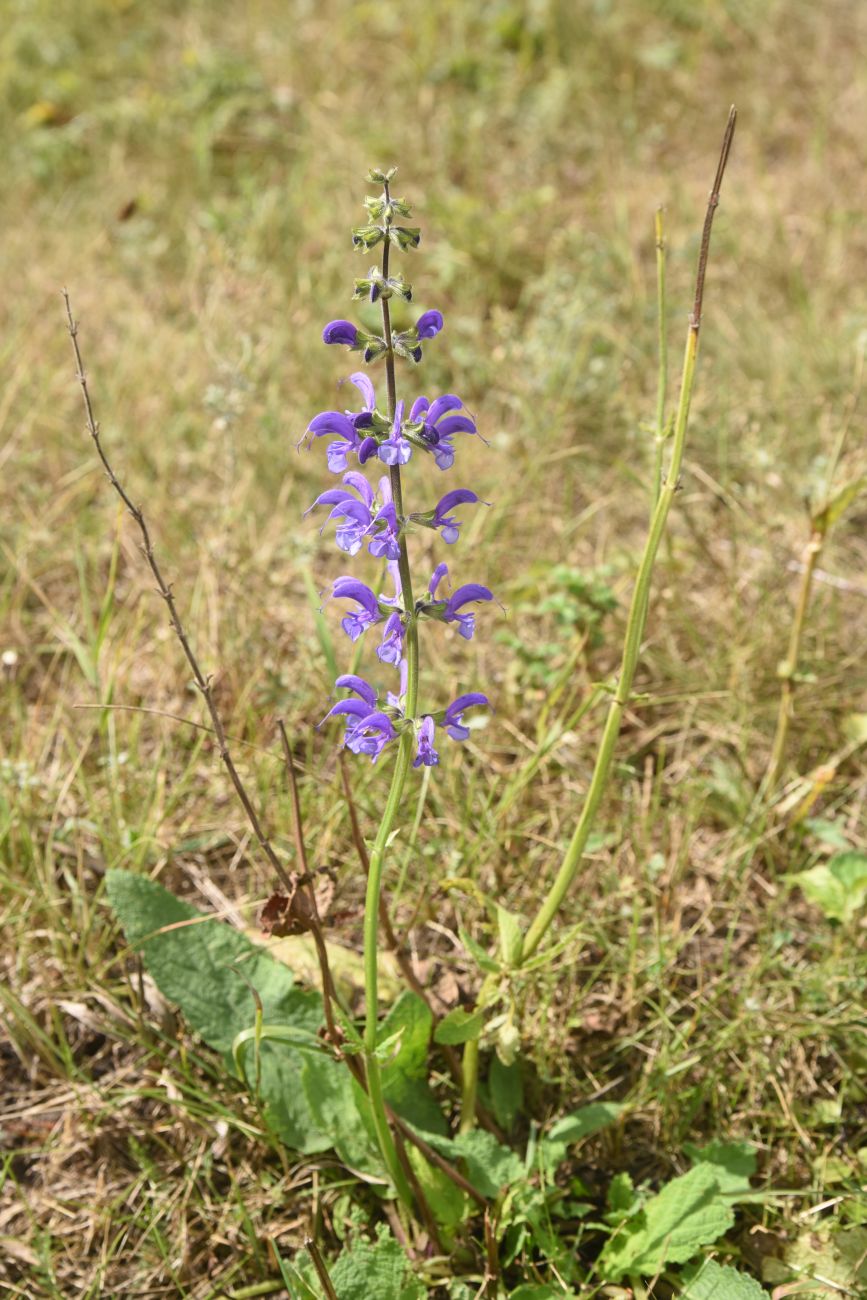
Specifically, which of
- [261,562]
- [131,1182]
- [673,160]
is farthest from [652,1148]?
[673,160]

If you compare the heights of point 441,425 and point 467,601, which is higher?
point 441,425

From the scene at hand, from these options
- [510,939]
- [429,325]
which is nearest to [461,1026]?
[510,939]

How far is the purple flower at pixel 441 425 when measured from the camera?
1.90 metres

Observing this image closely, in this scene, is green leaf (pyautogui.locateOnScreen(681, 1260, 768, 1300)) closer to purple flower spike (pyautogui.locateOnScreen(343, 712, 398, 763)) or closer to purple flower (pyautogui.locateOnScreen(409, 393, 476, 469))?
purple flower spike (pyautogui.locateOnScreen(343, 712, 398, 763))

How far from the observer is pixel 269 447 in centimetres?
447

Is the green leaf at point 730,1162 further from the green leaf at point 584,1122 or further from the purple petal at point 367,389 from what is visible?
the purple petal at point 367,389

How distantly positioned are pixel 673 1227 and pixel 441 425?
1.62 meters

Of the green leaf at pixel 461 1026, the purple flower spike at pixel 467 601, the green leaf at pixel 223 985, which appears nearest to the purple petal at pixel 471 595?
the purple flower spike at pixel 467 601

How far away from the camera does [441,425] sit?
78.9 inches

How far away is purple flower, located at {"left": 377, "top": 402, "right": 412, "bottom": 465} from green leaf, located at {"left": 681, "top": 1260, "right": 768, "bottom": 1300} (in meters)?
1.60

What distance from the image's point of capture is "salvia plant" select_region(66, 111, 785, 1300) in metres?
1.95

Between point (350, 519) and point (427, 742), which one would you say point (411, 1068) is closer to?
point (427, 742)

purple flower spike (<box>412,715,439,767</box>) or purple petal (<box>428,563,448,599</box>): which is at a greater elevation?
purple petal (<box>428,563,448,599</box>)

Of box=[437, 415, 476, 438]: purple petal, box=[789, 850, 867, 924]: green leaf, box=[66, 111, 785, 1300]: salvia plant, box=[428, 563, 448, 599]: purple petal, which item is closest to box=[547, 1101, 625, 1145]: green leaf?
box=[66, 111, 785, 1300]: salvia plant
